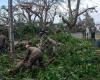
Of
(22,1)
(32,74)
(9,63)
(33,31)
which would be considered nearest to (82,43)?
(33,31)

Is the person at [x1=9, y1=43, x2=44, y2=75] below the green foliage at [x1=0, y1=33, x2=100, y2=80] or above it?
above

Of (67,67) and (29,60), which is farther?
(67,67)

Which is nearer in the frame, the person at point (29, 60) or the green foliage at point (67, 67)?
the green foliage at point (67, 67)

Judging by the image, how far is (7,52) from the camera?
19.8 m

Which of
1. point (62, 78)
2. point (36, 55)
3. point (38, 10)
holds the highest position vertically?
point (38, 10)

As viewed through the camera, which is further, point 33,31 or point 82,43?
point 33,31

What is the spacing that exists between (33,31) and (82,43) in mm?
5981

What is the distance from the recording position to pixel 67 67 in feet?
51.5

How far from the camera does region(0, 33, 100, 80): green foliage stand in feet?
46.7

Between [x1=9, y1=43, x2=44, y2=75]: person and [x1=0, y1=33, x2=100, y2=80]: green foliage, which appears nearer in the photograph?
[x1=0, y1=33, x2=100, y2=80]: green foliage

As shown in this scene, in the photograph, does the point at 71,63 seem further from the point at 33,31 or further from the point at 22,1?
the point at 22,1

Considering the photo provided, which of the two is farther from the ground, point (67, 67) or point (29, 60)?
point (29, 60)

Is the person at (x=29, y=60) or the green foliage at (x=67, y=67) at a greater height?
the person at (x=29, y=60)

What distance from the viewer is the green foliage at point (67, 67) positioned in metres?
14.2
